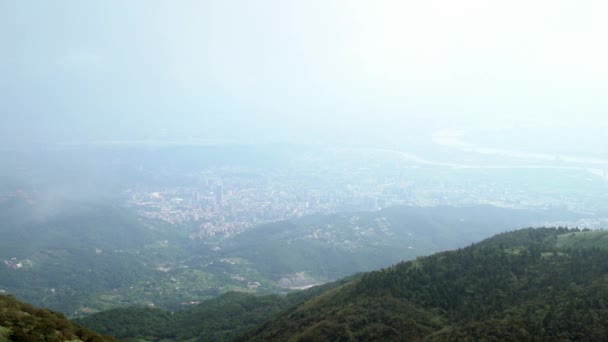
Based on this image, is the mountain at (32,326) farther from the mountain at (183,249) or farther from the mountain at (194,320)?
the mountain at (183,249)

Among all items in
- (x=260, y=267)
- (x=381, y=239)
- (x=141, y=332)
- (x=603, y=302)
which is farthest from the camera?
(x=381, y=239)

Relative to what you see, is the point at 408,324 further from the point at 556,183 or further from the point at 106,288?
the point at 556,183

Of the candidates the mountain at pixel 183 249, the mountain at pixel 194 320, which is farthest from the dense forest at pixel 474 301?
the mountain at pixel 183 249

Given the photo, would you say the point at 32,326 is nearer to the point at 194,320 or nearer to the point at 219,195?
the point at 194,320

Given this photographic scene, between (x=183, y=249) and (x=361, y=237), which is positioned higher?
(x=361, y=237)

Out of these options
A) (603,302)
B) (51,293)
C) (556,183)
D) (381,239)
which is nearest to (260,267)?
(381,239)

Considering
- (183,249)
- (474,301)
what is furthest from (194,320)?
(183,249)
